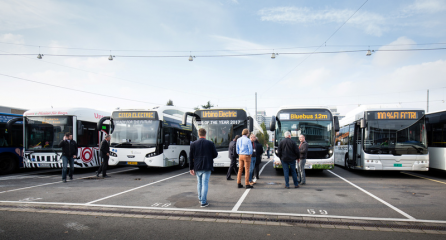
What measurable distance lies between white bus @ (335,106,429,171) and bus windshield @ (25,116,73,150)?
42.9 ft

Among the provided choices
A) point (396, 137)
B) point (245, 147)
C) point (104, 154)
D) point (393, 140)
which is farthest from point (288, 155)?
point (104, 154)

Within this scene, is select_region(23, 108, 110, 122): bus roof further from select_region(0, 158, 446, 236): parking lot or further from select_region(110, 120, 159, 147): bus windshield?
select_region(0, 158, 446, 236): parking lot

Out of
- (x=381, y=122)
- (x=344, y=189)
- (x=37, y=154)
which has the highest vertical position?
(x=381, y=122)

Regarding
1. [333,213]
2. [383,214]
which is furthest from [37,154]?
[383,214]

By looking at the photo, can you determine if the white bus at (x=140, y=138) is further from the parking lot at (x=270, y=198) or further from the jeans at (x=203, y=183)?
the jeans at (x=203, y=183)

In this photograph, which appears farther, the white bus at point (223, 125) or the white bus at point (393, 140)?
the white bus at point (223, 125)

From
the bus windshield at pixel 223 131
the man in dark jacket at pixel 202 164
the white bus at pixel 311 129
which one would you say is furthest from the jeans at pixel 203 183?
the bus windshield at pixel 223 131

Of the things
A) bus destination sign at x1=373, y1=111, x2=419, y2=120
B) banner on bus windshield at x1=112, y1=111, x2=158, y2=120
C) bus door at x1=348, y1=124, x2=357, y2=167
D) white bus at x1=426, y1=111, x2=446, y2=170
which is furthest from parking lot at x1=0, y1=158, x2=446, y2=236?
banner on bus windshield at x1=112, y1=111, x2=158, y2=120

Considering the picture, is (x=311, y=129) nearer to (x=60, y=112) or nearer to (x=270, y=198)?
(x=270, y=198)

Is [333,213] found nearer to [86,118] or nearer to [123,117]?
[123,117]

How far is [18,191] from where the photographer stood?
8.16 meters

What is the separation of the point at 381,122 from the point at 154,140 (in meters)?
9.83

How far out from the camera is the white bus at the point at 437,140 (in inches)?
453

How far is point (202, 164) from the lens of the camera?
6328 mm
